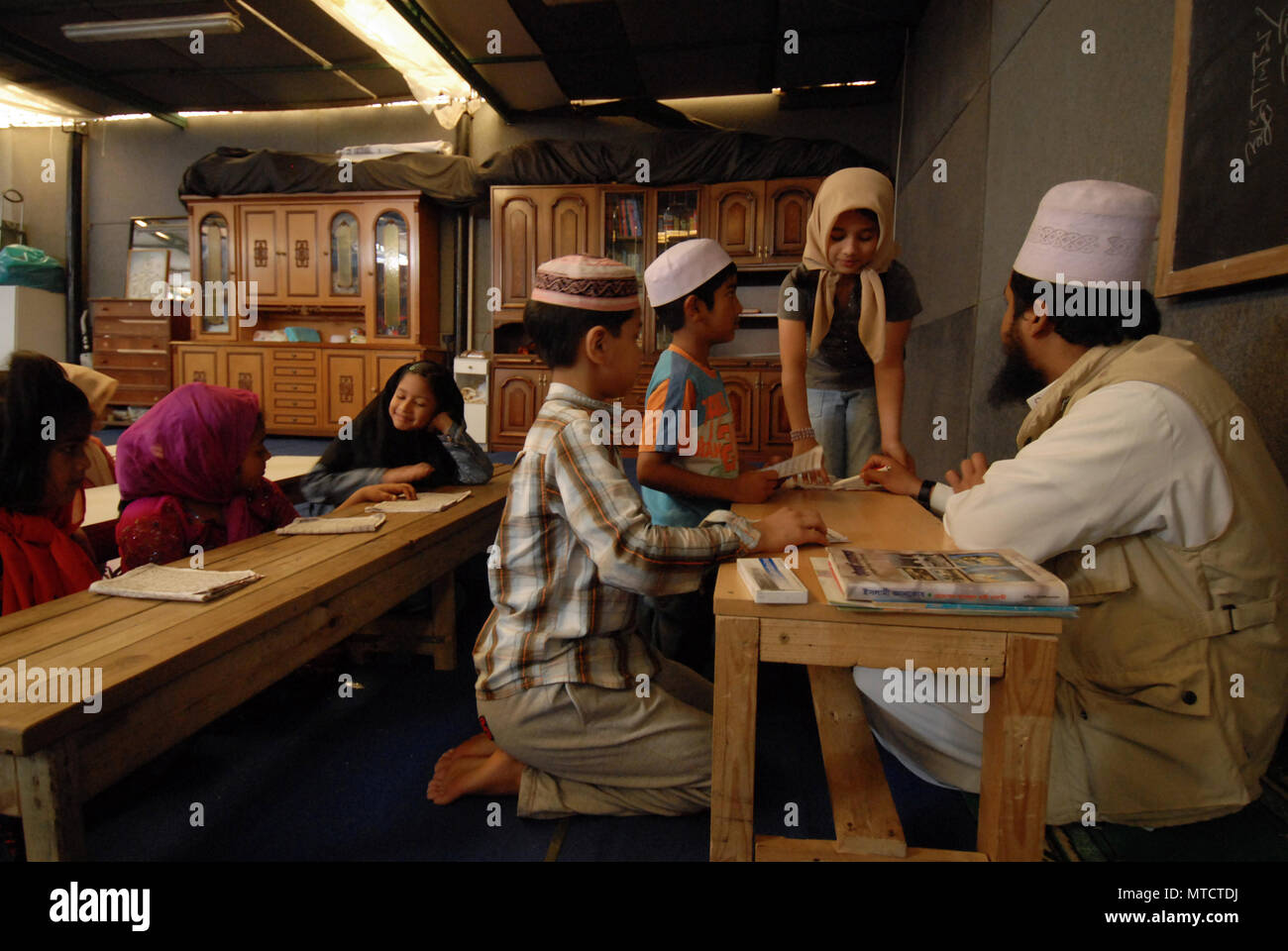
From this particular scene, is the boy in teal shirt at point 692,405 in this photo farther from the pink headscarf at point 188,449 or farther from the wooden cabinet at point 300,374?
the wooden cabinet at point 300,374

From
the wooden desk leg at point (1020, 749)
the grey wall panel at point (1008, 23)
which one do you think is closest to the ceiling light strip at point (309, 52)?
the grey wall panel at point (1008, 23)

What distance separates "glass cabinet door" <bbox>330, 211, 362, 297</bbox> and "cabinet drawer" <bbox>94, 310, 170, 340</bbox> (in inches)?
66.8

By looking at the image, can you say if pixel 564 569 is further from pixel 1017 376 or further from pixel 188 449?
pixel 188 449

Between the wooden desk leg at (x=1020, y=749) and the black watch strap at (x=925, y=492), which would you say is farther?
the black watch strap at (x=925, y=492)

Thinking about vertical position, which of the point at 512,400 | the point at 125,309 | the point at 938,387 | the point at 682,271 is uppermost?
the point at 125,309

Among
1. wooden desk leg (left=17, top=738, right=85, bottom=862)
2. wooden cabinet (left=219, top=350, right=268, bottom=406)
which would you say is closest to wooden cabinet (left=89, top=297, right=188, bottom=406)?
wooden cabinet (left=219, top=350, right=268, bottom=406)

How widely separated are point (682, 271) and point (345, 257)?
6065mm

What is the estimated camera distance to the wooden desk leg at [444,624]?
2189mm

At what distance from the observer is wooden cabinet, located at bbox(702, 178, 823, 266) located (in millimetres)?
5992

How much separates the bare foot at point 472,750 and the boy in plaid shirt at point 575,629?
0.33 feet

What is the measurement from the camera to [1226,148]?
4.98 ft

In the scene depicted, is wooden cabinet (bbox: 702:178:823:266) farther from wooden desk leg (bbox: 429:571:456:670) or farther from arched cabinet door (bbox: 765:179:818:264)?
wooden desk leg (bbox: 429:571:456:670)

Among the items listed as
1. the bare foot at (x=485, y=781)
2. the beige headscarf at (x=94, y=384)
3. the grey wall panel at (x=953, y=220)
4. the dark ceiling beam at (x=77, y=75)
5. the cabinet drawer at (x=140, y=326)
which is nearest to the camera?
the bare foot at (x=485, y=781)

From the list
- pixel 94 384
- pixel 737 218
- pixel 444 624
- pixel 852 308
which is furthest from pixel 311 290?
pixel 852 308
